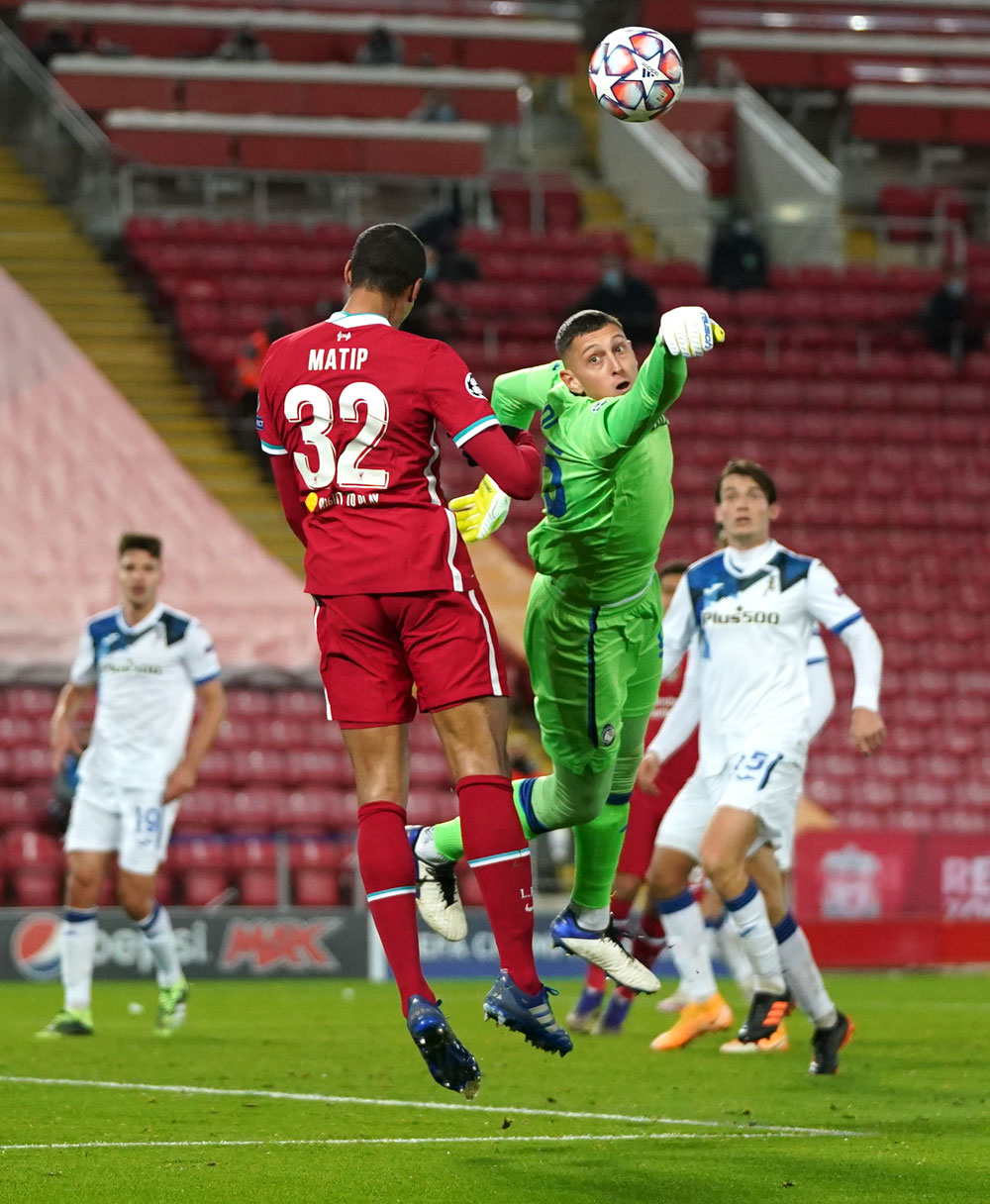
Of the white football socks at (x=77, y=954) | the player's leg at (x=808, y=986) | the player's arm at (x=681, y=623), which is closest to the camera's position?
the player's leg at (x=808, y=986)

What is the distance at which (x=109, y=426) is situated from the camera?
826 inches

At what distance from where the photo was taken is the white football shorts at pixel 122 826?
412 inches

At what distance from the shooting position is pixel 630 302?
21422 mm

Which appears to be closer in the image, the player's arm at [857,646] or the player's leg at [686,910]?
the player's arm at [857,646]

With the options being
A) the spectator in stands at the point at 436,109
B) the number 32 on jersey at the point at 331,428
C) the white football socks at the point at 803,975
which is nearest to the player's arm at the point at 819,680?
the white football socks at the point at 803,975

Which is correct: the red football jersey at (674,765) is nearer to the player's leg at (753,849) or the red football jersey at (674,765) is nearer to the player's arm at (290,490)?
the player's leg at (753,849)

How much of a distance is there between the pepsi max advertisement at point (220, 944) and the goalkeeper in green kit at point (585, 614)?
8.56m

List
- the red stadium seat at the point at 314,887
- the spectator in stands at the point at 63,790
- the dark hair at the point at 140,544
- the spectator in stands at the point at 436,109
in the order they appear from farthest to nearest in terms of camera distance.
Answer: the spectator in stands at the point at 436,109
the red stadium seat at the point at 314,887
the spectator in stands at the point at 63,790
the dark hair at the point at 140,544

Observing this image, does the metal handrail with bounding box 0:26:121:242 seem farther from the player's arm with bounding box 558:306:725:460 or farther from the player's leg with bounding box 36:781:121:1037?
the player's arm with bounding box 558:306:725:460

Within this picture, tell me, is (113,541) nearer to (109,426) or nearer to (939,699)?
(109,426)

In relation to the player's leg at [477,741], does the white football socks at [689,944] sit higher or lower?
lower

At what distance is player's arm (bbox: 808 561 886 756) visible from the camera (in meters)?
7.52

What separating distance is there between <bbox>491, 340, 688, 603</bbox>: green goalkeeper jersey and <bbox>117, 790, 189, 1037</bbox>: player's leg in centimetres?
450

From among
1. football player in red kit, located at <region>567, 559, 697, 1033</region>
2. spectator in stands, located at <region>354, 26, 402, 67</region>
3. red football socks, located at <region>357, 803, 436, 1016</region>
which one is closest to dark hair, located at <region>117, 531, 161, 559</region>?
football player in red kit, located at <region>567, 559, 697, 1033</region>
